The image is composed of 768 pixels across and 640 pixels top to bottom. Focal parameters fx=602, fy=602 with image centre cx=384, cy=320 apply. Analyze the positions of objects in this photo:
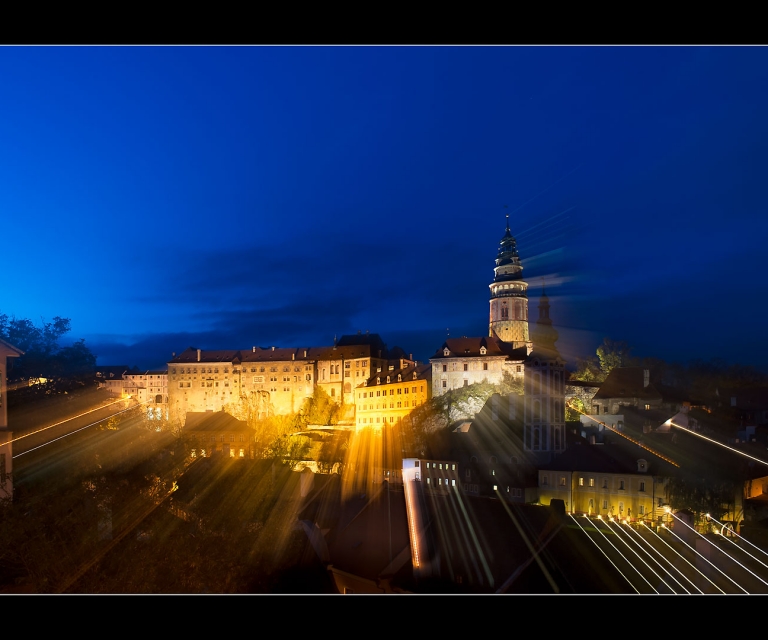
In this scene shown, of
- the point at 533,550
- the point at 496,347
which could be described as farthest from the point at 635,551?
the point at 496,347

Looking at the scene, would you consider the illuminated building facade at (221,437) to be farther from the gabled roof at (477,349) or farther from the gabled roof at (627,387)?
the gabled roof at (627,387)

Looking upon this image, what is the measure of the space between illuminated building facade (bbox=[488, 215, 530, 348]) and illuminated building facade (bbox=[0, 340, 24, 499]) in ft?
61.0

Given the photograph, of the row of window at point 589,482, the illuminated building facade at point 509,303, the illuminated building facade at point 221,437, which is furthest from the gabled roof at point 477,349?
the illuminated building facade at point 221,437

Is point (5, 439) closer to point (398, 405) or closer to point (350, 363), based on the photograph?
point (398, 405)

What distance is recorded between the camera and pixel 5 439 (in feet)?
24.1

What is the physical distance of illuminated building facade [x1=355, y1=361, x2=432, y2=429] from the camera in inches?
915

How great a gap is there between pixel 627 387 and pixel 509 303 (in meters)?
6.99

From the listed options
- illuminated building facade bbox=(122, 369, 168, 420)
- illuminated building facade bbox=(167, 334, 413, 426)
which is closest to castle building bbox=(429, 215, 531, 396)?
illuminated building facade bbox=(167, 334, 413, 426)

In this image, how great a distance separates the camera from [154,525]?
850 centimetres

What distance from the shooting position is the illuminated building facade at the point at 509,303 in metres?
24.7
